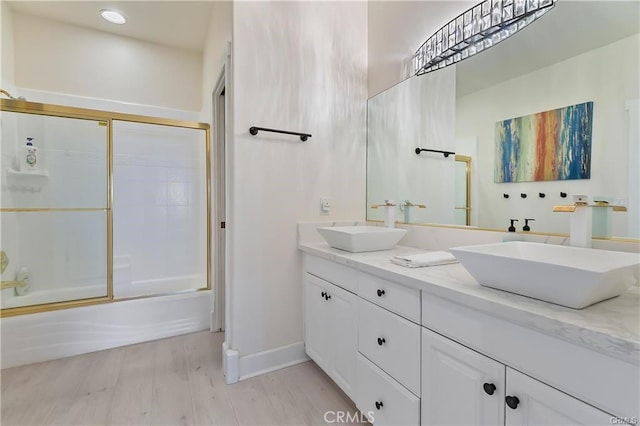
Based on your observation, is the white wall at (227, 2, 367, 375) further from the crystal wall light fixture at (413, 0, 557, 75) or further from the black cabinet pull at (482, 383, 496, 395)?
the black cabinet pull at (482, 383, 496, 395)

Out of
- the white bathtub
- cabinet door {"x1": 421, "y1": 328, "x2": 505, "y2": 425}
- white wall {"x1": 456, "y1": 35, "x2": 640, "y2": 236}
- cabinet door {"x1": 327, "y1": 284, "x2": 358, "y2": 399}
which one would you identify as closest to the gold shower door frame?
the white bathtub

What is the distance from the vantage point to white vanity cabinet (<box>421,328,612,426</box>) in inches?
26.6

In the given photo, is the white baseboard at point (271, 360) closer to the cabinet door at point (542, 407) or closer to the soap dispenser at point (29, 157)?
the cabinet door at point (542, 407)

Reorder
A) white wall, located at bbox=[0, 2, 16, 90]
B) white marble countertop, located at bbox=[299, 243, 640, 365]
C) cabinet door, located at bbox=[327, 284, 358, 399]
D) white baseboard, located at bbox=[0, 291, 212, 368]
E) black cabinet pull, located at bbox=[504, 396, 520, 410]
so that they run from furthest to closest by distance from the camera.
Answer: white wall, located at bbox=[0, 2, 16, 90] < white baseboard, located at bbox=[0, 291, 212, 368] < cabinet door, located at bbox=[327, 284, 358, 399] < black cabinet pull, located at bbox=[504, 396, 520, 410] < white marble countertop, located at bbox=[299, 243, 640, 365]

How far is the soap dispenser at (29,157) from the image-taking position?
252 centimetres

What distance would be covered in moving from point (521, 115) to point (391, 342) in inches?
46.2

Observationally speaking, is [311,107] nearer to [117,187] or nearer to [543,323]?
[543,323]

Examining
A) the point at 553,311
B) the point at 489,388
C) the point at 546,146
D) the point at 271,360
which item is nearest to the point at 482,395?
the point at 489,388

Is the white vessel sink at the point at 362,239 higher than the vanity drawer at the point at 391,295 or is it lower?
higher

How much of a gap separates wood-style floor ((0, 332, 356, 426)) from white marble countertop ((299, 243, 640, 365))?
3.27 ft

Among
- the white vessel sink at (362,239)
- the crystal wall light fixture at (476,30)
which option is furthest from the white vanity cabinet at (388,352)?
the crystal wall light fixture at (476,30)

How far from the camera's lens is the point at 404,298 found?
3.69 ft

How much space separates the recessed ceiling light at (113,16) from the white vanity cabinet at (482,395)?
3.66 m

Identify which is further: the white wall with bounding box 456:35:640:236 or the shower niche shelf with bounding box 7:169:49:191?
the shower niche shelf with bounding box 7:169:49:191
